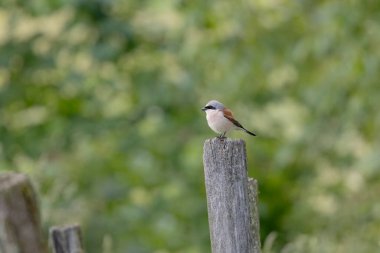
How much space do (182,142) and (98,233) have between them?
2175 mm

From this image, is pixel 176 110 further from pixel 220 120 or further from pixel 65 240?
pixel 65 240

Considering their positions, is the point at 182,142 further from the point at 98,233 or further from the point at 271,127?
the point at 98,233

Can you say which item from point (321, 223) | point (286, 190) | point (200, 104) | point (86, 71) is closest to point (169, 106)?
point (200, 104)

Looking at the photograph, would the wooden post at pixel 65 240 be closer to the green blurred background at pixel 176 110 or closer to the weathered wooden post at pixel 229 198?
the weathered wooden post at pixel 229 198

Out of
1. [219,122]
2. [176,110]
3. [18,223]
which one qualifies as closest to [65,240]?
[18,223]

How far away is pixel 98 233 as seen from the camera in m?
12.1

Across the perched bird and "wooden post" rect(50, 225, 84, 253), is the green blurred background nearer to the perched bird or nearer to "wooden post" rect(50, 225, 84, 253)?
the perched bird

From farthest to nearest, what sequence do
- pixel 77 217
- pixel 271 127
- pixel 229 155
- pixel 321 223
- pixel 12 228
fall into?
1. pixel 271 127
2. pixel 321 223
3. pixel 77 217
4. pixel 229 155
5. pixel 12 228

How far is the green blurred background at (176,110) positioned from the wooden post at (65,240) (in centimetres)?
502

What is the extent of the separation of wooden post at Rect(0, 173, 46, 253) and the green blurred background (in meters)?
5.70

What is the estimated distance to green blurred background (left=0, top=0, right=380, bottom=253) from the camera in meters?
10.8

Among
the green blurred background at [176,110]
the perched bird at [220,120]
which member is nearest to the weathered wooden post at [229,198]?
the perched bird at [220,120]

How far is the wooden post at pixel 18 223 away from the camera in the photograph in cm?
379

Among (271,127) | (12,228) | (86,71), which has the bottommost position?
(12,228)
